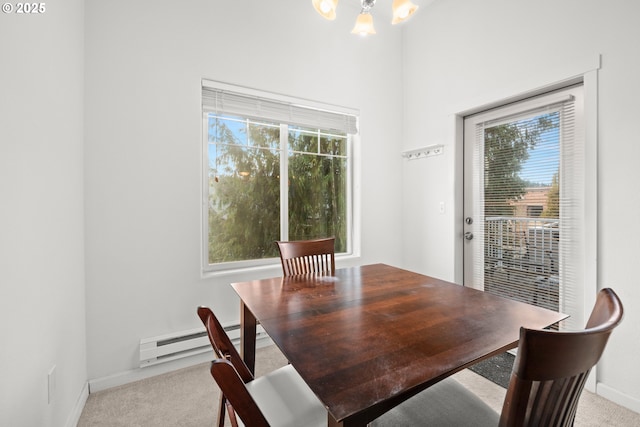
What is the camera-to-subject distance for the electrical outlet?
1288 mm

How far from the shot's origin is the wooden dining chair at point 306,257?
6.41 feet

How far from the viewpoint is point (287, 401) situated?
107cm

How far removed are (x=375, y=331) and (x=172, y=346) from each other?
1.77 metres

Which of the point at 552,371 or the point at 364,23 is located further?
the point at 364,23

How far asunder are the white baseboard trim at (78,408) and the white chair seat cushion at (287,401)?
3.98 ft

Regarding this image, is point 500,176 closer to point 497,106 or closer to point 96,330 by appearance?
point 497,106

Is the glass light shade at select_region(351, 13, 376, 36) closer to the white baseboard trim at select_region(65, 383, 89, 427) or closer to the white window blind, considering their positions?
the white window blind

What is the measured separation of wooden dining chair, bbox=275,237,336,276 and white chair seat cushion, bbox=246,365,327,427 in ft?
2.57

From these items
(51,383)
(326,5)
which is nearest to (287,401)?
(51,383)

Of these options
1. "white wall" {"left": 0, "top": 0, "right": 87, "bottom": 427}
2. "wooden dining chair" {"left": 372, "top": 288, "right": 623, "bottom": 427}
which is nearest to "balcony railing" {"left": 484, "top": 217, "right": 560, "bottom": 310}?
"wooden dining chair" {"left": 372, "top": 288, "right": 623, "bottom": 427}

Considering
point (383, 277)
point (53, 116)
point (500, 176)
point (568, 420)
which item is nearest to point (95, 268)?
point (53, 116)

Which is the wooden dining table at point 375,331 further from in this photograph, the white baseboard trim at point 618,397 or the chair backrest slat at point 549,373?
the white baseboard trim at point 618,397

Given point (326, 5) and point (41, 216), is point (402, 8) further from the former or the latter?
point (41, 216)

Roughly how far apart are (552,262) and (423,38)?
2.46m
